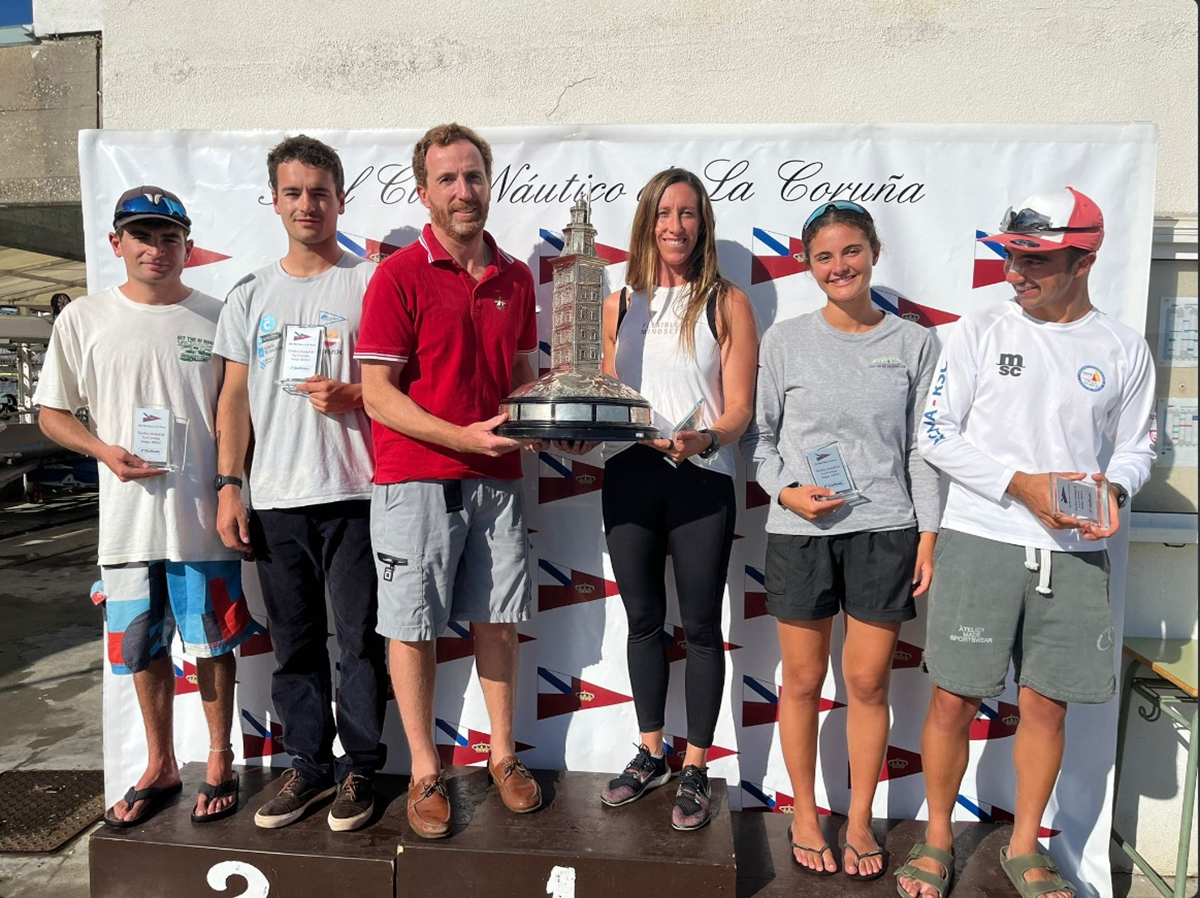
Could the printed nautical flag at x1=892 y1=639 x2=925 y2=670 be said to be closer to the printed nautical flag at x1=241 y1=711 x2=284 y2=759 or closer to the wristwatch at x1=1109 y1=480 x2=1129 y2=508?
the wristwatch at x1=1109 y1=480 x2=1129 y2=508

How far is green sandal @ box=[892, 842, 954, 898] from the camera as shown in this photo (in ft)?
7.67

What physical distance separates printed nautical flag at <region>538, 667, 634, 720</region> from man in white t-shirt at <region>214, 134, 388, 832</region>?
0.67m

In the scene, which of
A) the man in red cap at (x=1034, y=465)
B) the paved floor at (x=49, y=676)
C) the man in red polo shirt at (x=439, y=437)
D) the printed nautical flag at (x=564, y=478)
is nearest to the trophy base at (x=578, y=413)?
the man in red polo shirt at (x=439, y=437)

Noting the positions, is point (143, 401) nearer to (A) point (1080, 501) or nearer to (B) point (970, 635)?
(B) point (970, 635)

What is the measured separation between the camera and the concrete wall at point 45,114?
3344 mm

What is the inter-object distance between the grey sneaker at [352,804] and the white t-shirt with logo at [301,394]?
0.89 meters

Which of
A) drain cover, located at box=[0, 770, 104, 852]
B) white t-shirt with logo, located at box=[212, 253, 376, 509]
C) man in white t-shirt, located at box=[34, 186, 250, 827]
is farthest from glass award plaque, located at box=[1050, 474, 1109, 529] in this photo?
drain cover, located at box=[0, 770, 104, 852]

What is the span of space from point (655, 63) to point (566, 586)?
2.00m

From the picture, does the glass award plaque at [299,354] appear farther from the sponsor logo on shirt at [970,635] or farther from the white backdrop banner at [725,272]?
the sponsor logo on shirt at [970,635]

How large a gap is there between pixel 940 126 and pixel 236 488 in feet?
8.84

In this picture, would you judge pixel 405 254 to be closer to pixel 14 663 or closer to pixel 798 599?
pixel 798 599

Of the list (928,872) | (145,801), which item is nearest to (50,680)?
(145,801)

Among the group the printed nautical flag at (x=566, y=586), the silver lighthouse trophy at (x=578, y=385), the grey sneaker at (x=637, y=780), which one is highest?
the silver lighthouse trophy at (x=578, y=385)

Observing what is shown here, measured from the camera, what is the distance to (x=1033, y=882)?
7.77ft
